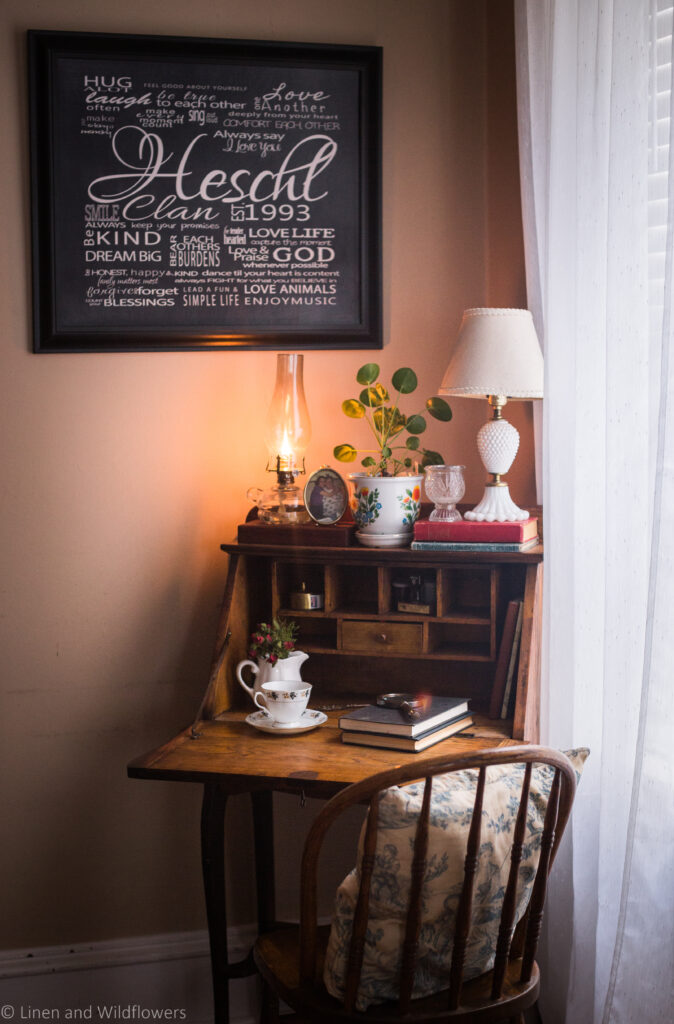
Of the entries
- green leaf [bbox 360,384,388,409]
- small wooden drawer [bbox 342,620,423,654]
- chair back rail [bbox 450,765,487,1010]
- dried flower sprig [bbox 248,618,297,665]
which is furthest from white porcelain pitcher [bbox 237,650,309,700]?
chair back rail [bbox 450,765,487,1010]

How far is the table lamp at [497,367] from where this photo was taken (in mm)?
1773

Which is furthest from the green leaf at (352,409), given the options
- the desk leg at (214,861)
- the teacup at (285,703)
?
the desk leg at (214,861)

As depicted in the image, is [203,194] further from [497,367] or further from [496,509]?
[496,509]

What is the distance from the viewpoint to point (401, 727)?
65.3 inches

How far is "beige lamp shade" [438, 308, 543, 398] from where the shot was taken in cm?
177

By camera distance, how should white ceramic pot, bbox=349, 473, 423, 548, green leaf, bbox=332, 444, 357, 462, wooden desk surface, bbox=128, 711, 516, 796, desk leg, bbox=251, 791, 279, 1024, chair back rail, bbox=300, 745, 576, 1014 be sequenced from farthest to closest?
desk leg, bbox=251, 791, 279, 1024, green leaf, bbox=332, 444, 357, 462, white ceramic pot, bbox=349, 473, 423, 548, wooden desk surface, bbox=128, 711, 516, 796, chair back rail, bbox=300, 745, 576, 1014

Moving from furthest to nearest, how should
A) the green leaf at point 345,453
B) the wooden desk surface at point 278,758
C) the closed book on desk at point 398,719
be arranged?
the green leaf at point 345,453, the closed book on desk at point 398,719, the wooden desk surface at point 278,758

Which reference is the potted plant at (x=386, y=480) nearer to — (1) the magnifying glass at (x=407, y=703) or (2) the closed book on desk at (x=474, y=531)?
(2) the closed book on desk at (x=474, y=531)

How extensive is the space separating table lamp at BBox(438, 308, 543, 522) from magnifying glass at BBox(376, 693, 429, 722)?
0.37 meters

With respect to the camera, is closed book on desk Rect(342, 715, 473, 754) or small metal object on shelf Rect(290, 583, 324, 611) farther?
small metal object on shelf Rect(290, 583, 324, 611)

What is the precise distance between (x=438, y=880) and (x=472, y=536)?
0.78m

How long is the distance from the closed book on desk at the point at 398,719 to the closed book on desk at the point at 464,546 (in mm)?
298

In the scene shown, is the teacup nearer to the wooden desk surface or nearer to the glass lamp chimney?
the wooden desk surface

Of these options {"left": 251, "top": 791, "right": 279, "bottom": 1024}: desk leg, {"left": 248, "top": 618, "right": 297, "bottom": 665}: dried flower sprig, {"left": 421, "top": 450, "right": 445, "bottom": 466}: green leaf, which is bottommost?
{"left": 251, "top": 791, "right": 279, "bottom": 1024}: desk leg
